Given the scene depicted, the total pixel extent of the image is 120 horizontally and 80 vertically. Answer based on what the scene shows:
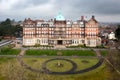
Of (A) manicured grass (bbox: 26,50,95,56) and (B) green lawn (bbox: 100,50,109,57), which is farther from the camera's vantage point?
(A) manicured grass (bbox: 26,50,95,56)

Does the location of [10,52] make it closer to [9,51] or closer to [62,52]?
[9,51]

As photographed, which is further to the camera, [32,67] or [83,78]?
[32,67]

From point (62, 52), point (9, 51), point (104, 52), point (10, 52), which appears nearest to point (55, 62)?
point (62, 52)

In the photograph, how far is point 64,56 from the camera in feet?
219

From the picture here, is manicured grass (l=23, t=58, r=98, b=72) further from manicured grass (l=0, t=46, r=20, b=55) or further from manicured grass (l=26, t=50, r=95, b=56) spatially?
manicured grass (l=0, t=46, r=20, b=55)

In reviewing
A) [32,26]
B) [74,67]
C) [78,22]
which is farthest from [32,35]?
[74,67]

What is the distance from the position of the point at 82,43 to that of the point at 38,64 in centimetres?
3165

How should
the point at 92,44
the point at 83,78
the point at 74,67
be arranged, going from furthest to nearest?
the point at 92,44 → the point at 74,67 → the point at 83,78

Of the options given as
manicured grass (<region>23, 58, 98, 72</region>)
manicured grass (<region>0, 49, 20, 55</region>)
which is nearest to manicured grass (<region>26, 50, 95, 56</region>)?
manicured grass (<region>0, 49, 20, 55</region>)

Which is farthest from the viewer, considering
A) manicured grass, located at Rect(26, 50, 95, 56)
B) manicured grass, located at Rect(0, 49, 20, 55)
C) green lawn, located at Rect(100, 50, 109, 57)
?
manicured grass, located at Rect(0, 49, 20, 55)

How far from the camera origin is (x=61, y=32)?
83.8 metres

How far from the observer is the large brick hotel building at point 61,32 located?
83.2 meters

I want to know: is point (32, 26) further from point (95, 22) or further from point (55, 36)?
point (95, 22)

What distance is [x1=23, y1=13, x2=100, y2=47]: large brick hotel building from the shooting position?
8319 centimetres
